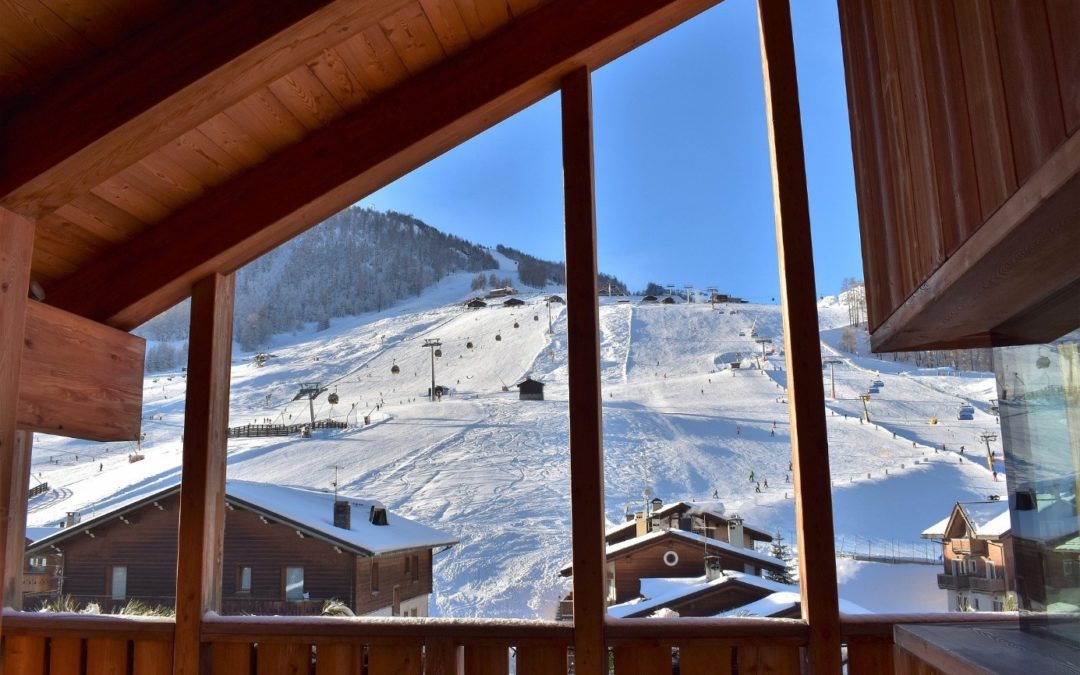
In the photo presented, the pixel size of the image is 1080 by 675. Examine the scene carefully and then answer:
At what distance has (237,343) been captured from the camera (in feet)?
11.7

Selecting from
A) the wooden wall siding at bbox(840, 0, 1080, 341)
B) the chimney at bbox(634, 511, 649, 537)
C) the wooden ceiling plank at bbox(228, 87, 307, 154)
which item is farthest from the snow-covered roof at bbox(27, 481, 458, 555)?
the wooden wall siding at bbox(840, 0, 1080, 341)

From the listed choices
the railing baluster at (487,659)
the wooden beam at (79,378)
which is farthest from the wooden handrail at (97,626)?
the railing baluster at (487,659)

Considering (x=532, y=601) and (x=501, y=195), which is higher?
(x=501, y=195)

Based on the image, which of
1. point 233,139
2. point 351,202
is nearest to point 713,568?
point 351,202

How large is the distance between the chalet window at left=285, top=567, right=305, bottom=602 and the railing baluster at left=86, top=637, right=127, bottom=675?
586mm

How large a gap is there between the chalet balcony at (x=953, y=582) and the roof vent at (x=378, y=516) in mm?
1979

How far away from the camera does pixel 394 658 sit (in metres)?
2.93

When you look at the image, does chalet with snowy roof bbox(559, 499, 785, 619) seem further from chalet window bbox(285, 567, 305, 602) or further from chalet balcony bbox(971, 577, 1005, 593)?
chalet window bbox(285, 567, 305, 602)

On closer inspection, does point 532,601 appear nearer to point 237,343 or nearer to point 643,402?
point 643,402

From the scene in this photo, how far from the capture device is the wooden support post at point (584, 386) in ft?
9.27

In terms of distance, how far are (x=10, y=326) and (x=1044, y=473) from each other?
9.04 feet

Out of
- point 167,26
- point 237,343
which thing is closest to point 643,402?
point 237,343

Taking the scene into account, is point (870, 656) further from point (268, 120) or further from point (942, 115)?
point (268, 120)

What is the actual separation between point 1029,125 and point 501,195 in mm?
2577
